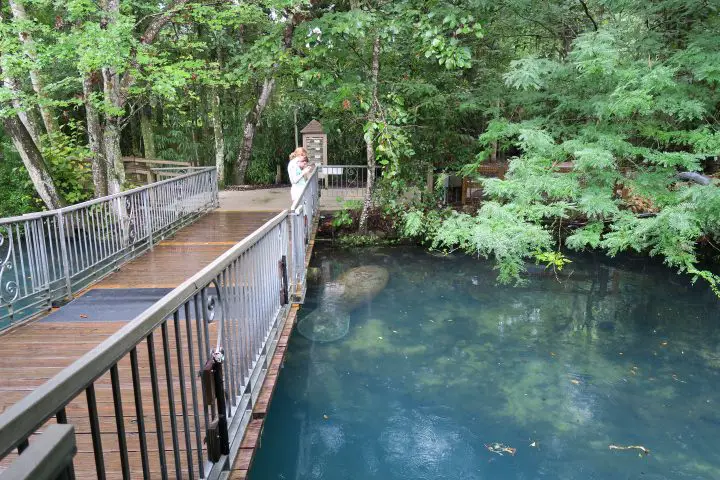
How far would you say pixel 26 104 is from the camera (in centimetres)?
995

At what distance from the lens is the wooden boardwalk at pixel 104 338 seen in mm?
2951

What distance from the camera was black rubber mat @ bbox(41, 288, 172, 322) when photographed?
516cm

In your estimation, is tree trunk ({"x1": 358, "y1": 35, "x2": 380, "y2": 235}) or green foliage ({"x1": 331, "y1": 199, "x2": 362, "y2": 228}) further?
green foliage ({"x1": 331, "y1": 199, "x2": 362, "y2": 228})

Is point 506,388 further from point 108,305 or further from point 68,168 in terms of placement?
point 68,168

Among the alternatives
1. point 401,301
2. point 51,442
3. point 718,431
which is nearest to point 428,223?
point 401,301

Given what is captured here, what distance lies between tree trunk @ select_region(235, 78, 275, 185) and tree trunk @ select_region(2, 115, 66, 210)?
5.69 m

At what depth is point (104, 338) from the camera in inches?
180

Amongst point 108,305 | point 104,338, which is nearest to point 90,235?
point 108,305

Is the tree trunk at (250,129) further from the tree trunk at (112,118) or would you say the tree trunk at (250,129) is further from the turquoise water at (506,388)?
the turquoise water at (506,388)

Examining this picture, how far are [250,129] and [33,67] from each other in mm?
8505

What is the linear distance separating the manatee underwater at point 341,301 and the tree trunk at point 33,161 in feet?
24.1

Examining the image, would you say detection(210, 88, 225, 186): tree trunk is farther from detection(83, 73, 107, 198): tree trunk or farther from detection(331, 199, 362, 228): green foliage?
detection(331, 199, 362, 228): green foliage

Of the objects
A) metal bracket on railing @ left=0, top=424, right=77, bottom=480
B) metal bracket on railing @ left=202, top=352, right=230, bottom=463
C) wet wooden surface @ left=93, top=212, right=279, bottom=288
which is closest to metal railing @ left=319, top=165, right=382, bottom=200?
wet wooden surface @ left=93, top=212, right=279, bottom=288

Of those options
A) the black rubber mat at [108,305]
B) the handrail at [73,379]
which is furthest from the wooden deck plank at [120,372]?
the handrail at [73,379]
